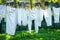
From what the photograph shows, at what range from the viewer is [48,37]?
16.2 feet

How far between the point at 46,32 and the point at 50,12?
0.82 metres

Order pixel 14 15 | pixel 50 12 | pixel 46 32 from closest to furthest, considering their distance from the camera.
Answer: pixel 14 15 < pixel 50 12 < pixel 46 32

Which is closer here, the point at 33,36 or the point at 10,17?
the point at 10,17

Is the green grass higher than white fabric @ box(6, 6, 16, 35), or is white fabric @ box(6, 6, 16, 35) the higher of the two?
white fabric @ box(6, 6, 16, 35)

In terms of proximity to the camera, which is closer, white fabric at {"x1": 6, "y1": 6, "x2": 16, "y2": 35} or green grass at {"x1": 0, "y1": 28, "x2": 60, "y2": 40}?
white fabric at {"x1": 6, "y1": 6, "x2": 16, "y2": 35}

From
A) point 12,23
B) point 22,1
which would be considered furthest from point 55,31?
point 12,23

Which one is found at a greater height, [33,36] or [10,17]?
[10,17]

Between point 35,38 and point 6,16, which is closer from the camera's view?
point 6,16

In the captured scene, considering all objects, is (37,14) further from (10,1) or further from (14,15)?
(10,1)

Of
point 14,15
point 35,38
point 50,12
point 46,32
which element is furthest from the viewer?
point 46,32

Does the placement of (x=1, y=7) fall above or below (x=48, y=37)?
above

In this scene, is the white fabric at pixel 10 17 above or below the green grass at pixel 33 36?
above

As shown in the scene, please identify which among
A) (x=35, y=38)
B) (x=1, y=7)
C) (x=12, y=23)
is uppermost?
(x=1, y=7)

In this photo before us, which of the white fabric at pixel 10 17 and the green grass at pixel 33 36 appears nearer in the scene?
the white fabric at pixel 10 17
